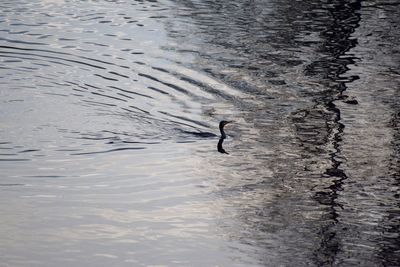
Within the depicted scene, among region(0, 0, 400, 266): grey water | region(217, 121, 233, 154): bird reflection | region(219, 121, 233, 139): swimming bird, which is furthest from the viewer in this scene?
region(219, 121, 233, 139): swimming bird

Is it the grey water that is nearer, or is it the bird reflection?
the grey water

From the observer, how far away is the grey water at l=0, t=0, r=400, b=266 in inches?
385

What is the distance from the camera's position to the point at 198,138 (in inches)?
523

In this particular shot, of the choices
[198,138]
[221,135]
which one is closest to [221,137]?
[221,135]

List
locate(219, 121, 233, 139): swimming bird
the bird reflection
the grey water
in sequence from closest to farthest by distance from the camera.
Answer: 1. the grey water
2. the bird reflection
3. locate(219, 121, 233, 139): swimming bird

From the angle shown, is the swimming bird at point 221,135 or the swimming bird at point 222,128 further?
the swimming bird at point 222,128

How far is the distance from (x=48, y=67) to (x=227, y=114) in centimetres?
419

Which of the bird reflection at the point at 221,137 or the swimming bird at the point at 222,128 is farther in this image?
the swimming bird at the point at 222,128

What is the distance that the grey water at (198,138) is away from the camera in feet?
32.1

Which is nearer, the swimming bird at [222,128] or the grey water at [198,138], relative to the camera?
the grey water at [198,138]

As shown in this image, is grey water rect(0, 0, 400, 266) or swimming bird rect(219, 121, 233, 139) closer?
grey water rect(0, 0, 400, 266)

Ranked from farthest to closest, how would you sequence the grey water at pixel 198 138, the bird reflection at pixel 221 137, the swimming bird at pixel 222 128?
the swimming bird at pixel 222 128 → the bird reflection at pixel 221 137 → the grey water at pixel 198 138

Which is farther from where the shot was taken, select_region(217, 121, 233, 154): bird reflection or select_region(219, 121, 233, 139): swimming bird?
select_region(219, 121, 233, 139): swimming bird

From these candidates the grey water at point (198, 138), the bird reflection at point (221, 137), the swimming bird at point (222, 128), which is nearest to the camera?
the grey water at point (198, 138)
